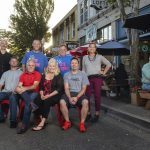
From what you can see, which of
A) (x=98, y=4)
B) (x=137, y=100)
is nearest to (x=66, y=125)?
(x=137, y=100)

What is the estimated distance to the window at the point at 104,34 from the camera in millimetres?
25734

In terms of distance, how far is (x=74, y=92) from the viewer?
851 cm

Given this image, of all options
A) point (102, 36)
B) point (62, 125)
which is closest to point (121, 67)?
point (62, 125)

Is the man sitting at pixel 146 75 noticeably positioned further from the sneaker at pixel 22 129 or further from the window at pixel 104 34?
the window at pixel 104 34

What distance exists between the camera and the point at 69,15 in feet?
142

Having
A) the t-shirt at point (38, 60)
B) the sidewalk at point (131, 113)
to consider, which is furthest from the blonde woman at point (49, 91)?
the sidewalk at point (131, 113)

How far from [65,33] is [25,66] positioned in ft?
128

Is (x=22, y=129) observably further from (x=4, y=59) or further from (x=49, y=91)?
(x=4, y=59)

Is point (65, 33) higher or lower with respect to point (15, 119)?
higher

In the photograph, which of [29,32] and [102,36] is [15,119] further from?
[29,32]

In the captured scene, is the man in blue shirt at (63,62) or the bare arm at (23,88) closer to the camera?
the bare arm at (23,88)

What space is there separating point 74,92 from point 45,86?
0.63 metres

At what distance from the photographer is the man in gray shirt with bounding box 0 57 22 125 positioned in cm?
894

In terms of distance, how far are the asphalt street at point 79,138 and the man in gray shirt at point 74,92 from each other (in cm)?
40
